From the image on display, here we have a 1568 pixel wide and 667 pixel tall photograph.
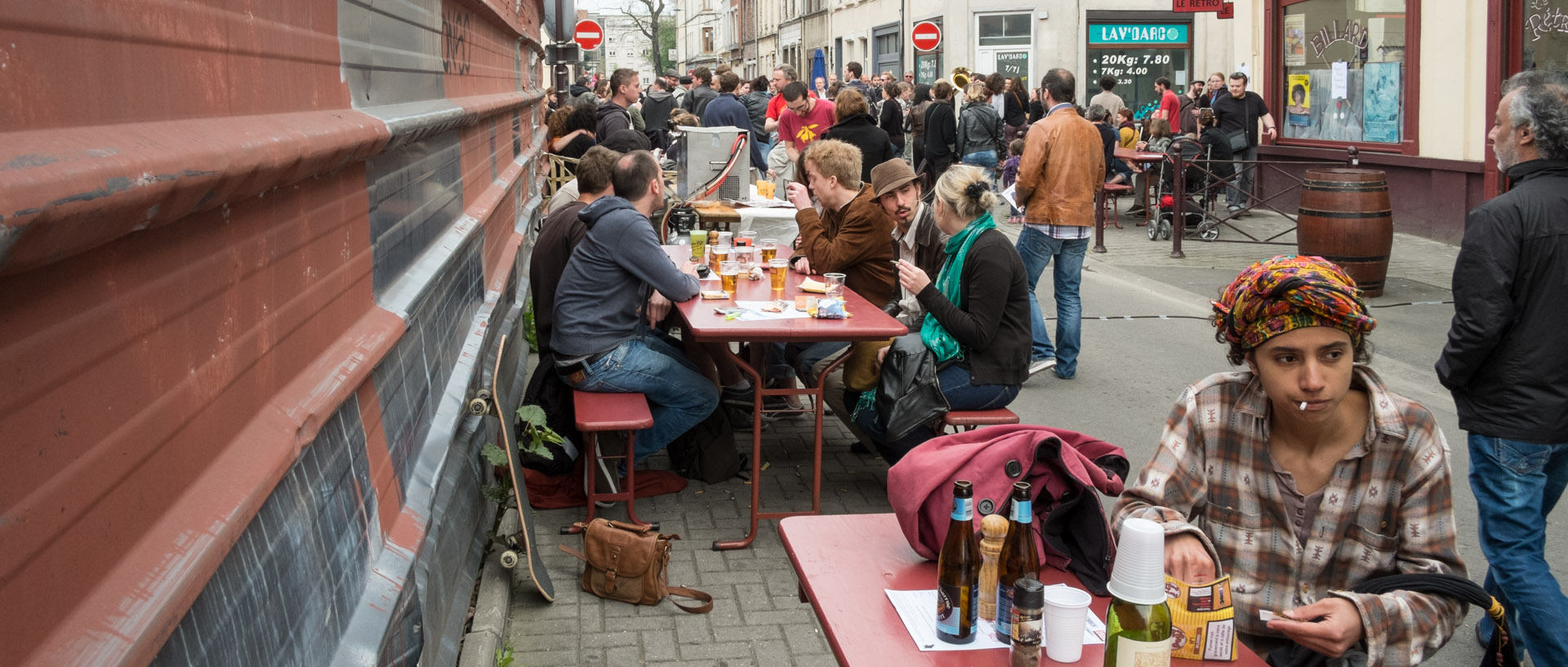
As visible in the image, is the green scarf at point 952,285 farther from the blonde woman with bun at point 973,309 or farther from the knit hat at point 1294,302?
the knit hat at point 1294,302

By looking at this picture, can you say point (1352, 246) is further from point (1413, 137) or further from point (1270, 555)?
point (1270, 555)

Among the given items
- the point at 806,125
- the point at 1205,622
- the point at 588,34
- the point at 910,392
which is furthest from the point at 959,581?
the point at 588,34

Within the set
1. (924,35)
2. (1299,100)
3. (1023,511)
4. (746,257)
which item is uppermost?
(924,35)

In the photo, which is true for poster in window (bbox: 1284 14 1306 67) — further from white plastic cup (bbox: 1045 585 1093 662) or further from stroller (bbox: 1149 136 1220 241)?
white plastic cup (bbox: 1045 585 1093 662)

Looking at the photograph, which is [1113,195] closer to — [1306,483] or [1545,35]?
[1545,35]

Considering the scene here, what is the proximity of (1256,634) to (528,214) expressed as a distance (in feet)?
28.1

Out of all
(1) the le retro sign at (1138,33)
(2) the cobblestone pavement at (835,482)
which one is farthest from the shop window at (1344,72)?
(1) the le retro sign at (1138,33)

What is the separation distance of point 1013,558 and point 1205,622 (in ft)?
1.17

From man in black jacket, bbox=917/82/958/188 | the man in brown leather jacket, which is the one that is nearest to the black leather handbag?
the man in brown leather jacket

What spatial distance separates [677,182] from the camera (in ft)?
44.6

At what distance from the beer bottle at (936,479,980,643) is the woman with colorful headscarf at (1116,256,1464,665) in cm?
42

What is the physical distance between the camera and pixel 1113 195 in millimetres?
16750

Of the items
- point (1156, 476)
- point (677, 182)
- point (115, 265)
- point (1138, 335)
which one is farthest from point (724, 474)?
point (677, 182)

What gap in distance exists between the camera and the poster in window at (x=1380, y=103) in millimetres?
14039
